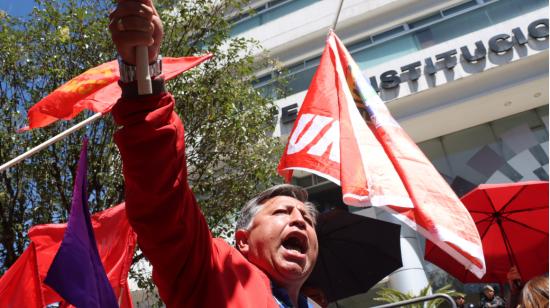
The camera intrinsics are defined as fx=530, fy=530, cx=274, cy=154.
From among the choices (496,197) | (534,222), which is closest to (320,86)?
(496,197)

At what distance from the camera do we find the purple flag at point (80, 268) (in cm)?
341

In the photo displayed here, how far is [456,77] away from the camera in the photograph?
12508mm

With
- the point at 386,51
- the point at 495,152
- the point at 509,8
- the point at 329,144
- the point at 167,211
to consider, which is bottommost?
the point at 167,211

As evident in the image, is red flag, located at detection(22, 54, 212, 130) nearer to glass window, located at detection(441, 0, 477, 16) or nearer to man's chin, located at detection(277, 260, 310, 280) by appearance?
man's chin, located at detection(277, 260, 310, 280)

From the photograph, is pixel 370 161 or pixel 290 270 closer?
pixel 290 270

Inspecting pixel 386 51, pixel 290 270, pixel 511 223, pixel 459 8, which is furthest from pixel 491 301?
pixel 459 8

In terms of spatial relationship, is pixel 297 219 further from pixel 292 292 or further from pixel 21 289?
pixel 21 289

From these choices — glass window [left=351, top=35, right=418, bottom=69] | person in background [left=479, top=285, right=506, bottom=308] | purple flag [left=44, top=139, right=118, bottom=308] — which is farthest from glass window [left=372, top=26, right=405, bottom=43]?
purple flag [left=44, top=139, right=118, bottom=308]

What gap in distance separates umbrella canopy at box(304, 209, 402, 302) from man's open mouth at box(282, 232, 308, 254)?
3189mm

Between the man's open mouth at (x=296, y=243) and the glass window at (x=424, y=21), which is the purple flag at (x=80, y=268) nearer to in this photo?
the man's open mouth at (x=296, y=243)

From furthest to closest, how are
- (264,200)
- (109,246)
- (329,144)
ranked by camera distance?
(109,246) < (329,144) < (264,200)

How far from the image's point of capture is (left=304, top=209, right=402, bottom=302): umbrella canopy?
16.9 ft

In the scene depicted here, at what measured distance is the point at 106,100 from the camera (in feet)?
13.6

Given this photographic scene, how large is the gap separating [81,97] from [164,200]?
10.7 ft
